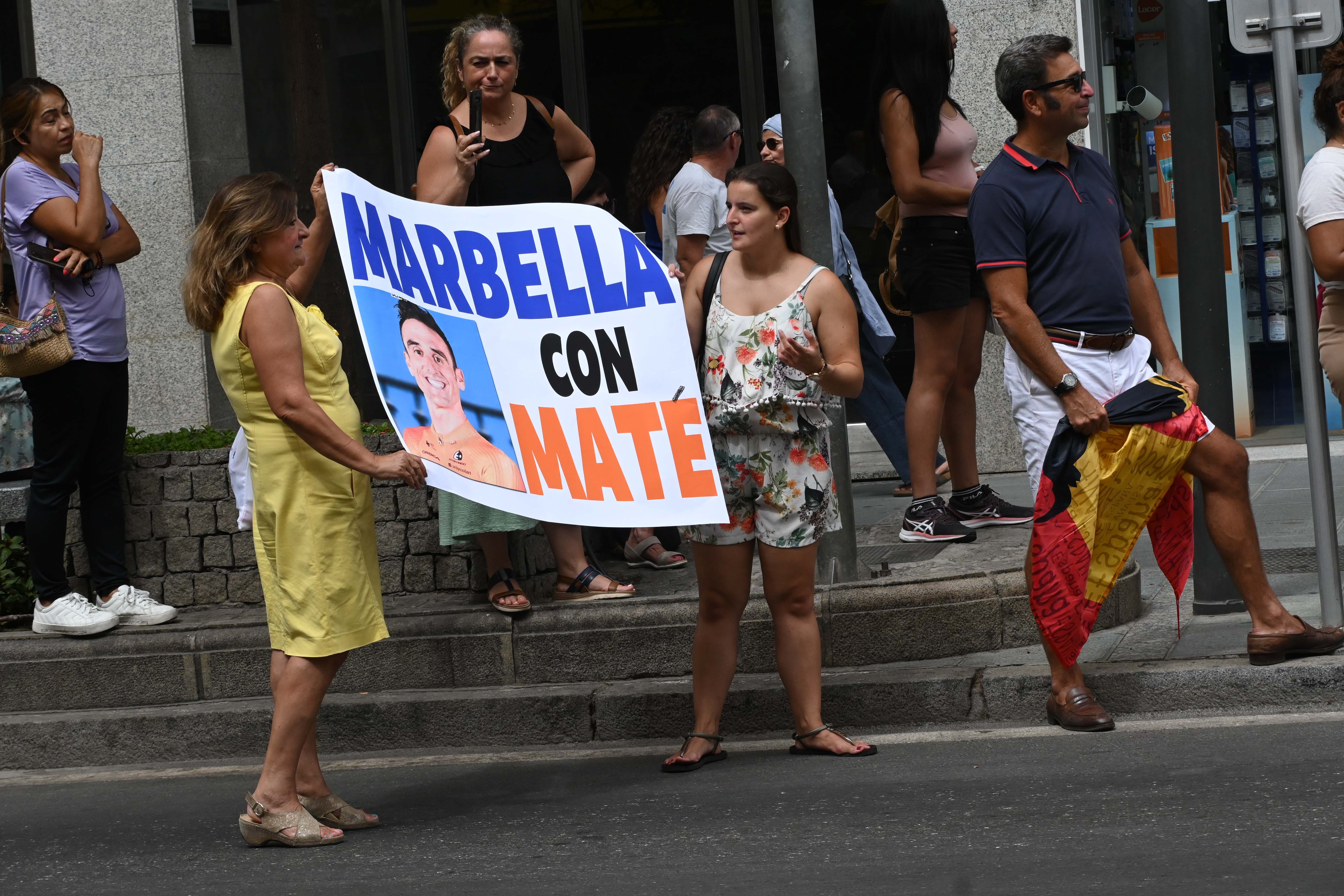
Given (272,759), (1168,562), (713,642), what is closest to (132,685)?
(272,759)

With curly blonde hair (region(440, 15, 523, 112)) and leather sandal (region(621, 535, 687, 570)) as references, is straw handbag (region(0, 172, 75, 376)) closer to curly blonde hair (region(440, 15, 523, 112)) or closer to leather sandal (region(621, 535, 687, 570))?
curly blonde hair (region(440, 15, 523, 112))

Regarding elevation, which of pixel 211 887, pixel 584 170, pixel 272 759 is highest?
pixel 584 170

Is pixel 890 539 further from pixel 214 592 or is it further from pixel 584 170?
pixel 214 592

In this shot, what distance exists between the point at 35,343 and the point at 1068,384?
3.86m

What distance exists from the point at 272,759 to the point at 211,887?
0.40 m

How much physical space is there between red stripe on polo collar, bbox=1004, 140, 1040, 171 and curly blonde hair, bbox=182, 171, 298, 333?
2.26 metres

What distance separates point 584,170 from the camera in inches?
251

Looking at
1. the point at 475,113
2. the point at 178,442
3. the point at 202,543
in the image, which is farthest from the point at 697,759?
the point at 178,442

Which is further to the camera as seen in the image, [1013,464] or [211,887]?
[1013,464]

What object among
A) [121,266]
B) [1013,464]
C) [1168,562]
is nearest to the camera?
[1168,562]

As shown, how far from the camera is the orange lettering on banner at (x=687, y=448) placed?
4.83m

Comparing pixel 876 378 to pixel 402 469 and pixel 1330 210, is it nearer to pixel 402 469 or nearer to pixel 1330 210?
pixel 1330 210

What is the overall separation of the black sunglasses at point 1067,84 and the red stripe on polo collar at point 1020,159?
0.19 metres

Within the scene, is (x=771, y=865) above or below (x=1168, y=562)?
below
